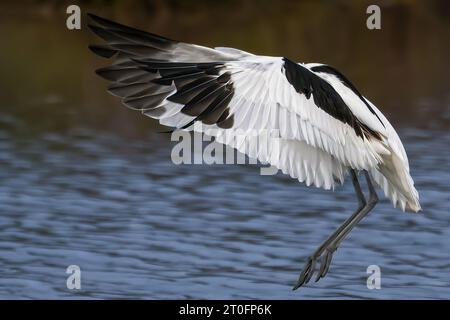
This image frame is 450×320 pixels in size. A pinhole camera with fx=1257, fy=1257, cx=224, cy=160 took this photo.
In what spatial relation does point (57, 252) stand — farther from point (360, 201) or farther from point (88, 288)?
point (360, 201)

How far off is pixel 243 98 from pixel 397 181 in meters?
1.53

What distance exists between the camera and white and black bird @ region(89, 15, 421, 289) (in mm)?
6488

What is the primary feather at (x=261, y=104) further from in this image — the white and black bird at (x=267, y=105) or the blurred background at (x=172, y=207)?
the blurred background at (x=172, y=207)

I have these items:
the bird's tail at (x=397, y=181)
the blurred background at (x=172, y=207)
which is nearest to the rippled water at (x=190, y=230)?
the blurred background at (x=172, y=207)

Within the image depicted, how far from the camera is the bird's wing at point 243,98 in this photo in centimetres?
646

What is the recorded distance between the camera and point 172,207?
11.6m

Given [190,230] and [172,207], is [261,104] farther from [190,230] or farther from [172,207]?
[172,207]

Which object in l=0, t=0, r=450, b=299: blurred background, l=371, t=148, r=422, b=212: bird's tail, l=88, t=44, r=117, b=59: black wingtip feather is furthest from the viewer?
l=0, t=0, r=450, b=299: blurred background

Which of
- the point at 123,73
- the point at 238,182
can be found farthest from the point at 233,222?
the point at 123,73

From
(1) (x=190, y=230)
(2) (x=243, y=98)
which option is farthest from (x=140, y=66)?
(1) (x=190, y=230)

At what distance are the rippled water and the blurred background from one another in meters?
0.02

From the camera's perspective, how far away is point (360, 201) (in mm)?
7949

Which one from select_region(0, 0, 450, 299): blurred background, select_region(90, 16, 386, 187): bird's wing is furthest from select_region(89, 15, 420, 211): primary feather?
select_region(0, 0, 450, 299): blurred background

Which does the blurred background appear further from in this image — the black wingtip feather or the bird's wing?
the black wingtip feather
